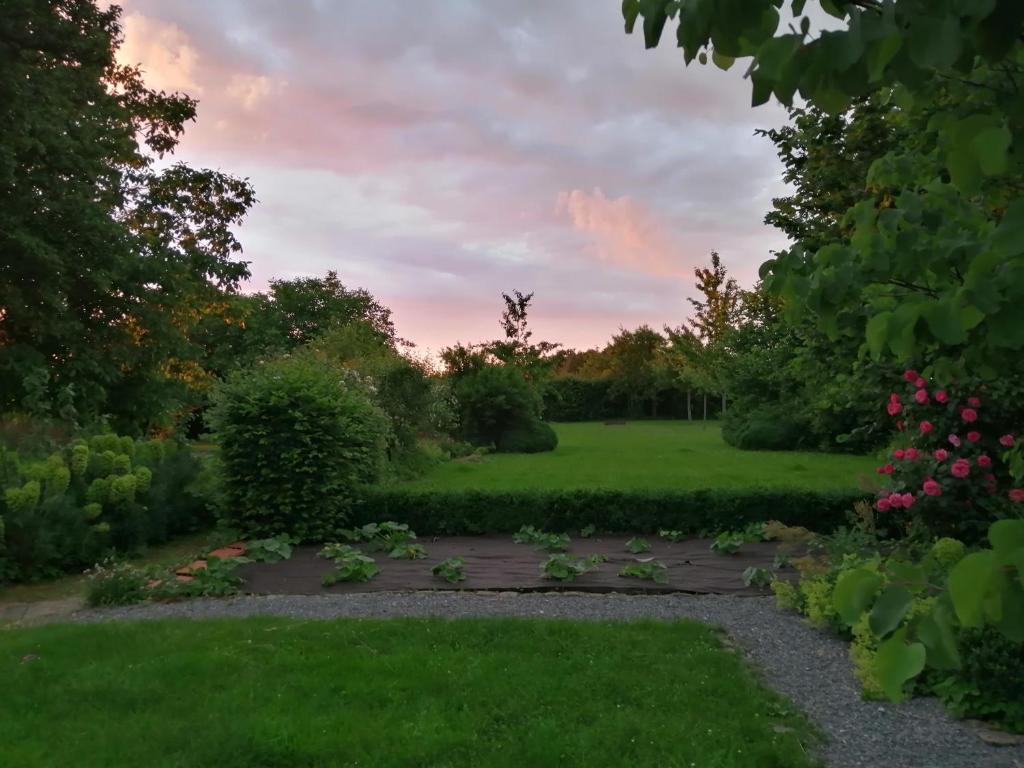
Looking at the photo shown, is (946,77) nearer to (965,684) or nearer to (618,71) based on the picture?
(965,684)

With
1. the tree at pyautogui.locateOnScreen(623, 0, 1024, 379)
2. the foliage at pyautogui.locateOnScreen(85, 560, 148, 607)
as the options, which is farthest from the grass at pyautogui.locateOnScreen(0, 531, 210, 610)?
the tree at pyautogui.locateOnScreen(623, 0, 1024, 379)

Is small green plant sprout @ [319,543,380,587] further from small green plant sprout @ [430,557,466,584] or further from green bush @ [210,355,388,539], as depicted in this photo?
green bush @ [210,355,388,539]

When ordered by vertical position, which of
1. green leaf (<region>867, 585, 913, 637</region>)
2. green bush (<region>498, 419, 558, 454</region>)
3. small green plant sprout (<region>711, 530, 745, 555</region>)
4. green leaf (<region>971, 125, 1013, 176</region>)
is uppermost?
green leaf (<region>971, 125, 1013, 176</region>)

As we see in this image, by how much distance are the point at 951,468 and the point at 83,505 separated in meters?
8.04

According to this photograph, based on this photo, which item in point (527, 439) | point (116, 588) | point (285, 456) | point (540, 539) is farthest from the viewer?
point (527, 439)

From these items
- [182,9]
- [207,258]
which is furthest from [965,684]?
[207,258]

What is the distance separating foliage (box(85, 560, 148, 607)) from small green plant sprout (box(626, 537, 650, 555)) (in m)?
4.44

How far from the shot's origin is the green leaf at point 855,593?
1172 mm

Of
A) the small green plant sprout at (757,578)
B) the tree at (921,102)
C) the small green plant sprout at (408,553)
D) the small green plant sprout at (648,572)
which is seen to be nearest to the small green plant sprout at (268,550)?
the small green plant sprout at (408,553)

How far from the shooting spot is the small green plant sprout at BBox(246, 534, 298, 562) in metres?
7.57

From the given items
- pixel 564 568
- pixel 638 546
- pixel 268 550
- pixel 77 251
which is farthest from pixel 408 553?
pixel 77 251

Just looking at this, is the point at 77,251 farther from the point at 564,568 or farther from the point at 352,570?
the point at 564,568

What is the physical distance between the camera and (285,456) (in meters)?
8.58

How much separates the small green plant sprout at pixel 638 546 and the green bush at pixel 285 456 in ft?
10.8
